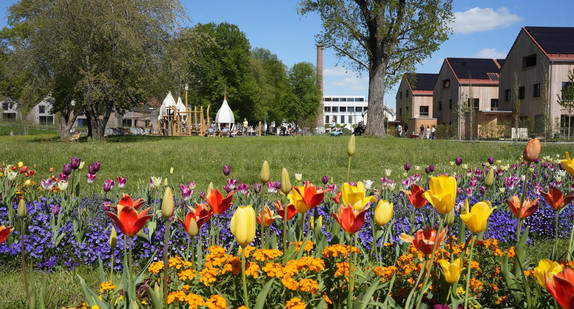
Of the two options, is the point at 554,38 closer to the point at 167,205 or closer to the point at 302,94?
the point at 302,94

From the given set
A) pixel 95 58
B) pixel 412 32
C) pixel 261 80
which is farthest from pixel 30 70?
pixel 261 80

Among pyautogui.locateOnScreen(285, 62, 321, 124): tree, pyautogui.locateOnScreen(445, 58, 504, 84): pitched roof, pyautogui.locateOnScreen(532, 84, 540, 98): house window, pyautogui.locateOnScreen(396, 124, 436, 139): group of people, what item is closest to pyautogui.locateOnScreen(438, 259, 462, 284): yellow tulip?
pyautogui.locateOnScreen(532, 84, 540, 98): house window

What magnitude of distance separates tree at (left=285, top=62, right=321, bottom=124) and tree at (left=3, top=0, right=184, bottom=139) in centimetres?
4556

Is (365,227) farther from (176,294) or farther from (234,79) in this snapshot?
(234,79)

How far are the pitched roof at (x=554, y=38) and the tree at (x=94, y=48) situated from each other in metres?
30.7

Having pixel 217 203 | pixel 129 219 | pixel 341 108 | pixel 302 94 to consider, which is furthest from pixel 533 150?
pixel 341 108

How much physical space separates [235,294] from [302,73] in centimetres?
7110

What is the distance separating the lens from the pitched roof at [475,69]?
52.3 m

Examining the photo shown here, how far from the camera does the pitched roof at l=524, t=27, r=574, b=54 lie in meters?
38.9

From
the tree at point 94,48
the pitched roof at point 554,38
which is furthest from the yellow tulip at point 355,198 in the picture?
the pitched roof at point 554,38

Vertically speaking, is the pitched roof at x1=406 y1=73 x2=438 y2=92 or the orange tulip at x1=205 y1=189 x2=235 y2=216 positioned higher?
the pitched roof at x1=406 y1=73 x2=438 y2=92

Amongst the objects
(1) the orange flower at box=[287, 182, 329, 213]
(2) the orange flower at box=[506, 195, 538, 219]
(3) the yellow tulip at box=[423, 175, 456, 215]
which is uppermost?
(3) the yellow tulip at box=[423, 175, 456, 215]

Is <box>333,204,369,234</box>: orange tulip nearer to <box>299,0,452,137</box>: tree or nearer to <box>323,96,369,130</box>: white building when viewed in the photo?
<box>299,0,452,137</box>: tree

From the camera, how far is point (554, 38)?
40.3 metres
